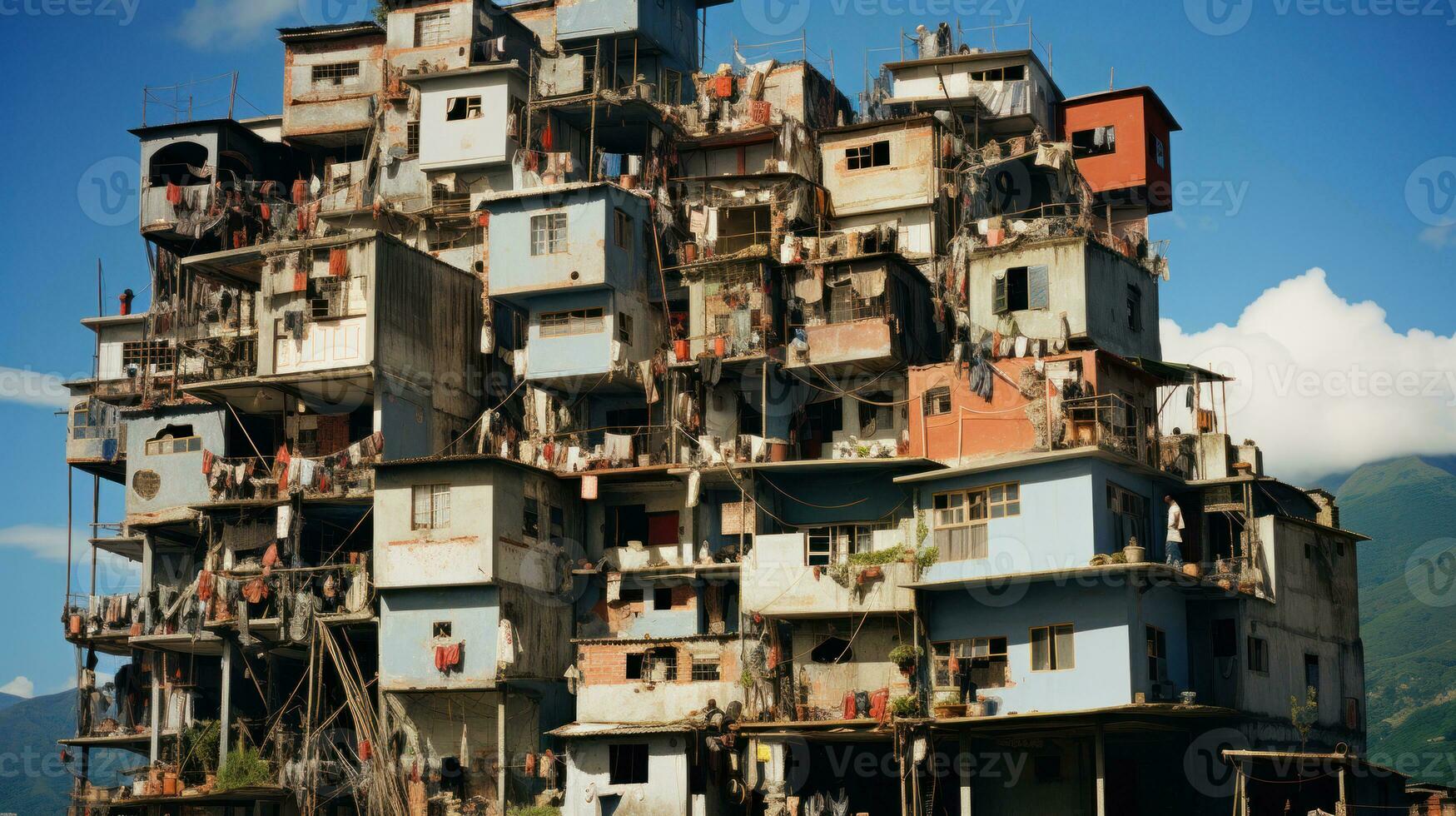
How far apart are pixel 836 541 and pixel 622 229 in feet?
43.8

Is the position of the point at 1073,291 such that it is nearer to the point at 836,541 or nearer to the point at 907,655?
the point at 836,541

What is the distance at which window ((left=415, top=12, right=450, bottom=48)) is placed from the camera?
6575 centimetres

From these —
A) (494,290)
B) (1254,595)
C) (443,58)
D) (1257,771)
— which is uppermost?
(443,58)

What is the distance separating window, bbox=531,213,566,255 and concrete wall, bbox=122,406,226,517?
12341 millimetres

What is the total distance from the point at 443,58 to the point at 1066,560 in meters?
33.3

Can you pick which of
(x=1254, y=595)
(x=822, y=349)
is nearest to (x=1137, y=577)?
(x=1254, y=595)

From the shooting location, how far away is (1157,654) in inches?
1748

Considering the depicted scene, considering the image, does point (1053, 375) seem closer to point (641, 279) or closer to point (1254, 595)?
point (1254, 595)

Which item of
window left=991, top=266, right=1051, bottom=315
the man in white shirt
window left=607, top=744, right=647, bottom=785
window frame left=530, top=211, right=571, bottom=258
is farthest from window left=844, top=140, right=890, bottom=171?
window left=607, top=744, right=647, bottom=785

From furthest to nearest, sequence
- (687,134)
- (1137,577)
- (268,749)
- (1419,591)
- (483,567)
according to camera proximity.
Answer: (1419,591), (687,134), (268,749), (483,567), (1137,577)

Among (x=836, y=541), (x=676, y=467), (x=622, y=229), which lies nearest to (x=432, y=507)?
(x=676, y=467)

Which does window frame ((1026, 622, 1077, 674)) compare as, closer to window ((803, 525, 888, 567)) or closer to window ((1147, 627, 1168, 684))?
window ((1147, 627, 1168, 684))

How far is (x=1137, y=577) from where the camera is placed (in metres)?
43.1

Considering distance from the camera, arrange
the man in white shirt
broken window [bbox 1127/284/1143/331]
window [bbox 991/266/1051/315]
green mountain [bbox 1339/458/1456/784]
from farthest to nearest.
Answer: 1. green mountain [bbox 1339/458/1456/784]
2. broken window [bbox 1127/284/1143/331]
3. window [bbox 991/266/1051/315]
4. the man in white shirt
